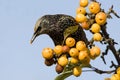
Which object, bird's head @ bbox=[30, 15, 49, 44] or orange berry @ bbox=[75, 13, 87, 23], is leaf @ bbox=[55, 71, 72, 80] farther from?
orange berry @ bbox=[75, 13, 87, 23]

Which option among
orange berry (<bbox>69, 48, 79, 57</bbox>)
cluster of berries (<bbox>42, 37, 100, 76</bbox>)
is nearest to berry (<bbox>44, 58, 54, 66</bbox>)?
cluster of berries (<bbox>42, 37, 100, 76</bbox>)

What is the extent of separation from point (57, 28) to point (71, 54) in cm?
40

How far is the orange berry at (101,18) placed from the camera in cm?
367

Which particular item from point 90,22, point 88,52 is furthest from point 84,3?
point 88,52

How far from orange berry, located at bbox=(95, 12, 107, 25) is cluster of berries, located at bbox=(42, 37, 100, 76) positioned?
234 millimetres

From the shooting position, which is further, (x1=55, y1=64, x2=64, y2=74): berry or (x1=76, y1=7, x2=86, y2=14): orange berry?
(x1=76, y1=7, x2=86, y2=14): orange berry

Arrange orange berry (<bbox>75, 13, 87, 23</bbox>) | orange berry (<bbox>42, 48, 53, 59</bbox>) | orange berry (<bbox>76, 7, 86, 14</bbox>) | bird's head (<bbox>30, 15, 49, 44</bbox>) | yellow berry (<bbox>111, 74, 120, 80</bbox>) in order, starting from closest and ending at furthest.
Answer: yellow berry (<bbox>111, 74, 120, 80</bbox>) < orange berry (<bbox>42, 48, 53, 59</bbox>) < orange berry (<bbox>75, 13, 87, 23</bbox>) < orange berry (<bbox>76, 7, 86, 14</bbox>) < bird's head (<bbox>30, 15, 49, 44</bbox>)

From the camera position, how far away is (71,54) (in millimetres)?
3719

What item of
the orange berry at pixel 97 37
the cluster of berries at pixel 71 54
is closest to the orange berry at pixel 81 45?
the cluster of berries at pixel 71 54

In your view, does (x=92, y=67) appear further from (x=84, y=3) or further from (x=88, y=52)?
(x=84, y=3)

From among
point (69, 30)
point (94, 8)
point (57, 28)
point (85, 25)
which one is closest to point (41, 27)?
point (57, 28)

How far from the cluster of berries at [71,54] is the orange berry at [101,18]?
9.2 inches

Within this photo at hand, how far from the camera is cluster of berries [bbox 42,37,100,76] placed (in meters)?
3.69

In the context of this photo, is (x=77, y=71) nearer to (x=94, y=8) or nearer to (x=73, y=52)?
(x=73, y=52)
